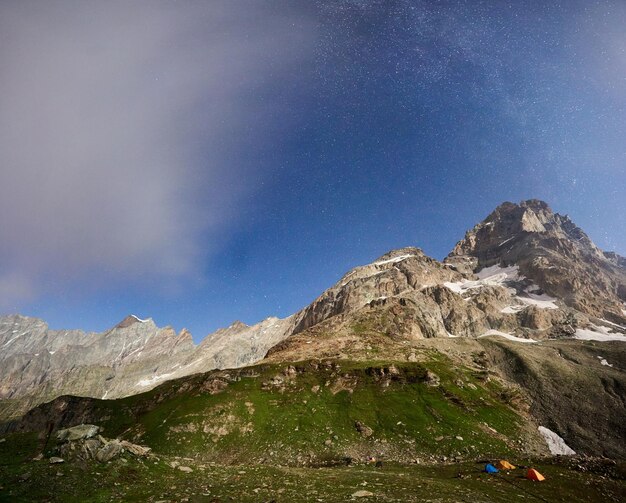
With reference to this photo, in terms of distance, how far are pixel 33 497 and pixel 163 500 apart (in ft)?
20.3

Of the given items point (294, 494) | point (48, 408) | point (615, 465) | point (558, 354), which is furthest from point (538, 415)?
point (48, 408)

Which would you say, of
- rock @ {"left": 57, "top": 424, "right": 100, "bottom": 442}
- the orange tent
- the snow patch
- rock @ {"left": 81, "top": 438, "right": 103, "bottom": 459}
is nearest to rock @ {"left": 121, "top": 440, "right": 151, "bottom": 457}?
rock @ {"left": 81, "top": 438, "right": 103, "bottom": 459}

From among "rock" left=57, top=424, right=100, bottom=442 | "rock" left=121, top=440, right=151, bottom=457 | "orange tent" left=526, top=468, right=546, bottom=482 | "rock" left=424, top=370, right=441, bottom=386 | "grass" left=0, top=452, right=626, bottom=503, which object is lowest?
"grass" left=0, top=452, right=626, bottom=503

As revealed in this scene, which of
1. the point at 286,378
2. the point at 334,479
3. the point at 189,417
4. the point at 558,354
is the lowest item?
the point at 334,479

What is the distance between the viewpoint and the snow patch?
7250cm

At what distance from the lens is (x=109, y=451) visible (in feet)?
75.2

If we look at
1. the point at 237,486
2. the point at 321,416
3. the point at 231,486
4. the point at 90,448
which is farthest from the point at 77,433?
the point at 321,416

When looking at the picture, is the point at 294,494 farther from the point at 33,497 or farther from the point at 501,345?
the point at 501,345

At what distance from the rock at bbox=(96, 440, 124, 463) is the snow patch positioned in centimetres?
8389

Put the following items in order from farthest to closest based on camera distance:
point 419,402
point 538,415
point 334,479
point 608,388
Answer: point 608,388 < point 538,415 < point 419,402 < point 334,479

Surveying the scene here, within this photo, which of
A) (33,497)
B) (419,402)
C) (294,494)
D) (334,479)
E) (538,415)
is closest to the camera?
(33,497)

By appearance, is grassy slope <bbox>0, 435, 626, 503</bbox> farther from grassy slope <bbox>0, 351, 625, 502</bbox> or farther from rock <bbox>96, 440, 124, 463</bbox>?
rock <bbox>96, 440, 124, 463</bbox>

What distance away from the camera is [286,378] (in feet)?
310

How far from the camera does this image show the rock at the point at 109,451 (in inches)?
874
